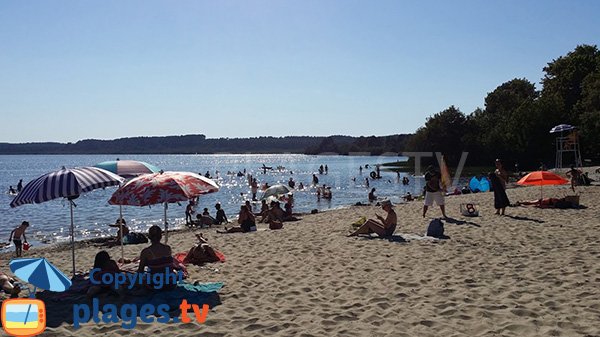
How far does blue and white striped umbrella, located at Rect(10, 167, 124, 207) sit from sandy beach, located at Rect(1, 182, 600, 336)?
5.49 ft

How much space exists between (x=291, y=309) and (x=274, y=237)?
259 inches

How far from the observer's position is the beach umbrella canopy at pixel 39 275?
19.3 ft

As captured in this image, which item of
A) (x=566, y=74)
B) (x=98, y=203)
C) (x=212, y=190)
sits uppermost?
(x=566, y=74)

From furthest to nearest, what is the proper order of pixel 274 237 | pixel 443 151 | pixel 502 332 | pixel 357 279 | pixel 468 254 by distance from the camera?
pixel 443 151
pixel 274 237
pixel 468 254
pixel 357 279
pixel 502 332

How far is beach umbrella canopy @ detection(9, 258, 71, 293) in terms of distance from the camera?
5887 millimetres

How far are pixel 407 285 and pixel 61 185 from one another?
17.1ft

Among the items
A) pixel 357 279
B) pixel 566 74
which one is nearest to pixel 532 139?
pixel 566 74

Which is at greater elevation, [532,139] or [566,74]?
[566,74]

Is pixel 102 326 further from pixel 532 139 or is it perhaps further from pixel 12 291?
pixel 532 139

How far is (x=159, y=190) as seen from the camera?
7500mm

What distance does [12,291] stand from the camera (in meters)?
7.21

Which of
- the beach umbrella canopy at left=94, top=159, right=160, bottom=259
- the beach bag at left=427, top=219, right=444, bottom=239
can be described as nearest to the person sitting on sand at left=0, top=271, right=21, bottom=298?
the beach umbrella canopy at left=94, top=159, right=160, bottom=259
